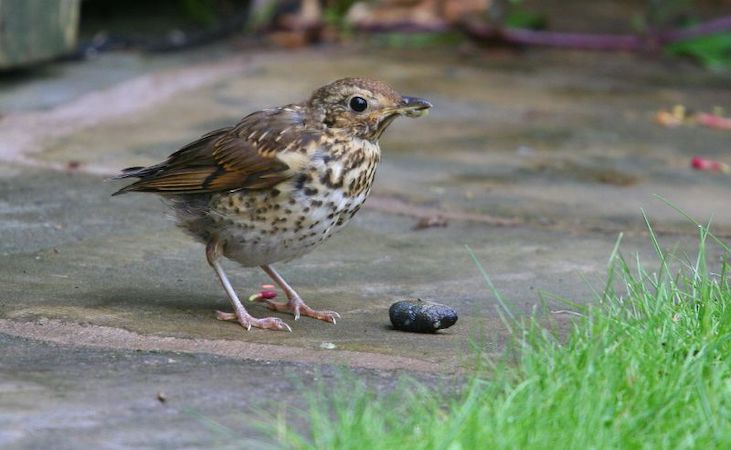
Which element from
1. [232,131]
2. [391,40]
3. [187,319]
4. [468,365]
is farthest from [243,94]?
[468,365]

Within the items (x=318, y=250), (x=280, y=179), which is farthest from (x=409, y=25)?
(x=280, y=179)

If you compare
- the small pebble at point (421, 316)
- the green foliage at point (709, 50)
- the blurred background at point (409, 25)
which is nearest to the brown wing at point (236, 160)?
the small pebble at point (421, 316)

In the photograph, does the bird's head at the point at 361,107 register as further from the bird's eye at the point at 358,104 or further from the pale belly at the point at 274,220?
the pale belly at the point at 274,220

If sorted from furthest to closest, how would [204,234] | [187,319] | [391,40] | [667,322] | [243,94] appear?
1. [391,40]
2. [243,94]
3. [204,234]
4. [187,319]
5. [667,322]

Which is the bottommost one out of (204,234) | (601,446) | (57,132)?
(57,132)

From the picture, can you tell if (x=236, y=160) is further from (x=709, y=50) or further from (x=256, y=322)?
(x=709, y=50)

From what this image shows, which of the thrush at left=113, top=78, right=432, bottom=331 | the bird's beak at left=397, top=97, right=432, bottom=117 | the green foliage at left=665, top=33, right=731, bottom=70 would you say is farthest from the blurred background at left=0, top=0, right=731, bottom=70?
the bird's beak at left=397, top=97, right=432, bottom=117

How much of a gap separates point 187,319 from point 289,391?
0.97 meters

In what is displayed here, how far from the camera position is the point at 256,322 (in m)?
4.50

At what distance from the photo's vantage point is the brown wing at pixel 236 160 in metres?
4.60

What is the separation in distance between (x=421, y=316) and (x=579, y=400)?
1063 mm

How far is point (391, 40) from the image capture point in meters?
Result: 10.1

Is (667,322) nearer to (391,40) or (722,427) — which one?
(722,427)

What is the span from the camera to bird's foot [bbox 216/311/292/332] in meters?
4.47
